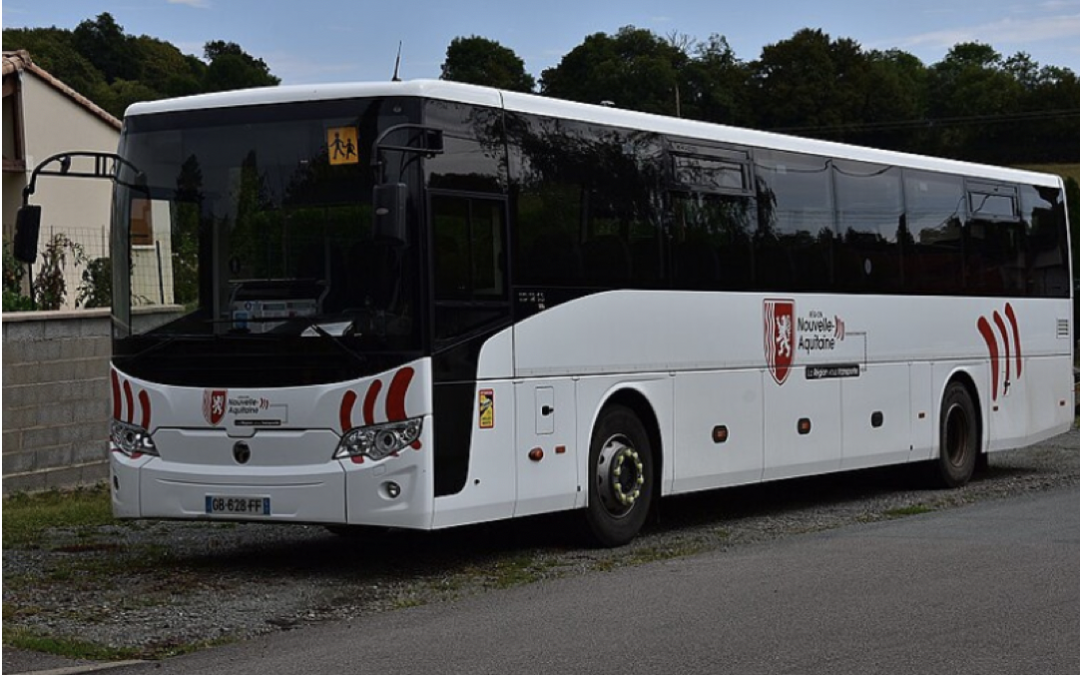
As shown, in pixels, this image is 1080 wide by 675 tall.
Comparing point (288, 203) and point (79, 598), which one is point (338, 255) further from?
point (79, 598)

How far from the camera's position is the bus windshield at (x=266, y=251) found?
12242 mm

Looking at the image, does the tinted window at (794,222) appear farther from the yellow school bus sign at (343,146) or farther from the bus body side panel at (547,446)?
the yellow school bus sign at (343,146)

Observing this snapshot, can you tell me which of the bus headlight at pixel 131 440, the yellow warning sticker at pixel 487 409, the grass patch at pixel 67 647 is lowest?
the grass patch at pixel 67 647

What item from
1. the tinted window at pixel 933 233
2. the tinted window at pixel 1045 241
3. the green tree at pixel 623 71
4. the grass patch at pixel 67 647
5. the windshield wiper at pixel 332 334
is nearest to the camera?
the grass patch at pixel 67 647

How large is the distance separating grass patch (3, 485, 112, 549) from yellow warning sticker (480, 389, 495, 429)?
4.08 metres

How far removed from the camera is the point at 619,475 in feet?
46.7

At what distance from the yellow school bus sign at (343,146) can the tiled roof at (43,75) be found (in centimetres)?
2199

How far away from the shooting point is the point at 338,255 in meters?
12.3

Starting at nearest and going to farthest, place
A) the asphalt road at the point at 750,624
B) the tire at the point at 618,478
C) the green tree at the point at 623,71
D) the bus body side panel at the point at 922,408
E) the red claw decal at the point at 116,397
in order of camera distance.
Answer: the asphalt road at the point at 750,624 → the red claw decal at the point at 116,397 → the tire at the point at 618,478 → the bus body side panel at the point at 922,408 → the green tree at the point at 623,71

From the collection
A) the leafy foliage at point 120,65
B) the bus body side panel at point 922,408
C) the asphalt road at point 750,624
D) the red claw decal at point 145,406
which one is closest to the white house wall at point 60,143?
the bus body side panel at point 922,408

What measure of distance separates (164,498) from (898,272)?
8862 mm

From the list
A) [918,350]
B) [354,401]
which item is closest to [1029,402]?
[918,350]

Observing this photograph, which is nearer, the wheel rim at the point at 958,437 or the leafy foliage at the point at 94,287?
the wheel rim at the point at 958,437

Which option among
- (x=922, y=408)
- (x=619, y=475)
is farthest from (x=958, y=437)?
(x=619, y=475)
